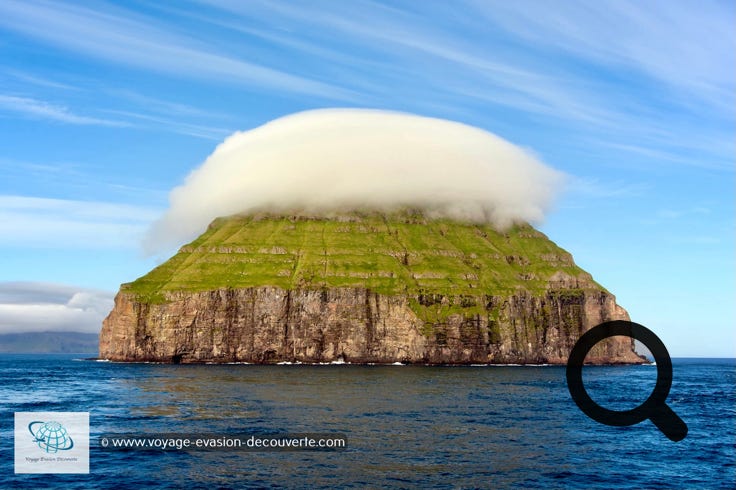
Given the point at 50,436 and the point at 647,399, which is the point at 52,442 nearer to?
the point at 50,436

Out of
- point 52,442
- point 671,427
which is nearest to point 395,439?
point 52,442

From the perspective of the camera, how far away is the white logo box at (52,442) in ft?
161

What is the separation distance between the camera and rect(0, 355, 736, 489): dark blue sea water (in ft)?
154

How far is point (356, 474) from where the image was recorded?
4794 centimetres

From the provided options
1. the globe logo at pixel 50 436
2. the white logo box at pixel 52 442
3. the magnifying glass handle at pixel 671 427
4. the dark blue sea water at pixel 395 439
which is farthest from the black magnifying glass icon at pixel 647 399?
the globe logo at pixel 50 436

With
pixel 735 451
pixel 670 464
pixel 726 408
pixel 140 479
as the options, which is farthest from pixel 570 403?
pixel 140 479

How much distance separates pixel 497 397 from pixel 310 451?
58.0 meters

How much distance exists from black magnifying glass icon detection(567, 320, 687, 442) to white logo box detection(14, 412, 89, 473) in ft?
123

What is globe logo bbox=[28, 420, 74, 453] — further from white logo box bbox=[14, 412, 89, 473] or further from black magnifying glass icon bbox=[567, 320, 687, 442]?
black magnifying glass icon bbox=[567, 320, 687, 442]

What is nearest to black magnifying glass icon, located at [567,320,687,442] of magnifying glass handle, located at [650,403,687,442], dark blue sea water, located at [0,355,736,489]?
magnifying glass handle, located at [650,403,687,442]

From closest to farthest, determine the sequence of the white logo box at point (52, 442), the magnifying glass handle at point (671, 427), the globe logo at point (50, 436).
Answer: the white logo box at point (52, 442)
the globe logo at point (50, 436)
the magnifying glass handle at point (671, 427)

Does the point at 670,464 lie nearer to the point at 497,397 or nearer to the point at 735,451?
the point at 735,451

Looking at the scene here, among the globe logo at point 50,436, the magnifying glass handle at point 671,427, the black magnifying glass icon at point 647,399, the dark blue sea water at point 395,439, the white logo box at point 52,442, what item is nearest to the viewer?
the black magnifying glass icon at point 647,399

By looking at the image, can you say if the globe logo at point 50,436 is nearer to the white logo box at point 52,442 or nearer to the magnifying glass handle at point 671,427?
the white logo box at point 52,442
